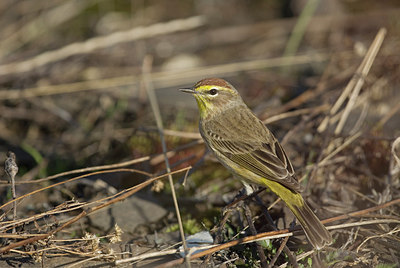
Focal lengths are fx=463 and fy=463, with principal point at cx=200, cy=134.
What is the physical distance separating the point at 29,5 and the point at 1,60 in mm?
1812

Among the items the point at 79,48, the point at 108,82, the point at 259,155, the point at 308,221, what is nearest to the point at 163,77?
the point at 108,82

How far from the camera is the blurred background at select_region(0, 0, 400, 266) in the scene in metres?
5.31

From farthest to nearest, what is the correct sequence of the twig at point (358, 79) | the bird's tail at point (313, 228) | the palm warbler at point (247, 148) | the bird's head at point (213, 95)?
the twig at point (358, 79) < the bird's head at point (213, 95) < the palm warbler at point (247, 148) < the bird's tail at point (313, 228)

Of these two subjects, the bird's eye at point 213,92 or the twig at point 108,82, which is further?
the twig at point 108,82

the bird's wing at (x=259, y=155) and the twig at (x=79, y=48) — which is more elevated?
the twig at (x=79, y=48)

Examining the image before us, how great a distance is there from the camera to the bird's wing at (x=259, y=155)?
3969 millimetres

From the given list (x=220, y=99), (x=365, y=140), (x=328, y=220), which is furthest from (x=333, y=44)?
(x=328, y=220)

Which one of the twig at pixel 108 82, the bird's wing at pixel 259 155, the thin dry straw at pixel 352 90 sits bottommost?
the bird's wing at pixel 259 155

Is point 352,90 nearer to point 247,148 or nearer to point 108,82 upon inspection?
point 247,148

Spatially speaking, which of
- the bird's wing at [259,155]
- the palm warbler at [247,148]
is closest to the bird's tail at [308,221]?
the palm warbler at [247,148]

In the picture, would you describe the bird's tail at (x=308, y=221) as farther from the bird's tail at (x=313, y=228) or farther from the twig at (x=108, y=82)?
the twig at (x=108, y=82)

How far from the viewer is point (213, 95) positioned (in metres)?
4.89

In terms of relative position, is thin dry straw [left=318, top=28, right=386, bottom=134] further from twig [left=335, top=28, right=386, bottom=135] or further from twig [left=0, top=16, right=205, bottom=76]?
twig [left=0, top=16, right=205, bottom=76]

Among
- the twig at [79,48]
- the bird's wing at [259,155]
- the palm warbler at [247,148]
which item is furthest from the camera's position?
the twig at [79,48]
